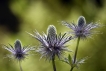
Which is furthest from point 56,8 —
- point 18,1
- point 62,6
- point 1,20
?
point 1,20

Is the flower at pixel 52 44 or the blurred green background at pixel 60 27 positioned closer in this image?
the flower at pixel 52 44

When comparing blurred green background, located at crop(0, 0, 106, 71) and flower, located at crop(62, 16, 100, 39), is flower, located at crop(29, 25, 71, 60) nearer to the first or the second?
flower, located at crop(62, 16, 100, 39)

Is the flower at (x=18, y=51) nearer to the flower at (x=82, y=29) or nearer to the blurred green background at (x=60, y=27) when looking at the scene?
the flower at (x=82, y=29)

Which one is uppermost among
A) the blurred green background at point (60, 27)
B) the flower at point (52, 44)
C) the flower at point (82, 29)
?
the blurred green background at point (60, 27)

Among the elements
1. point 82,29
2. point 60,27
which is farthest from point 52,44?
point 60,27

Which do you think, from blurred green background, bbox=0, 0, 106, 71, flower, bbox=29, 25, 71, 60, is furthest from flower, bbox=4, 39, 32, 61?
blurred green background, bbox=0, 0, 106, 71

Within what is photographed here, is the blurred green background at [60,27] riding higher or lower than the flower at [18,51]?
higher

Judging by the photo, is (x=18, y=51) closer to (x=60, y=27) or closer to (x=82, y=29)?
(x=82, y=29)

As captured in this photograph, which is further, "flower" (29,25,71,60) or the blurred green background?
the blurred green background

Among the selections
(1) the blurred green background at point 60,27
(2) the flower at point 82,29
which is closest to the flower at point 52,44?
(2) the flower at point 82,29
